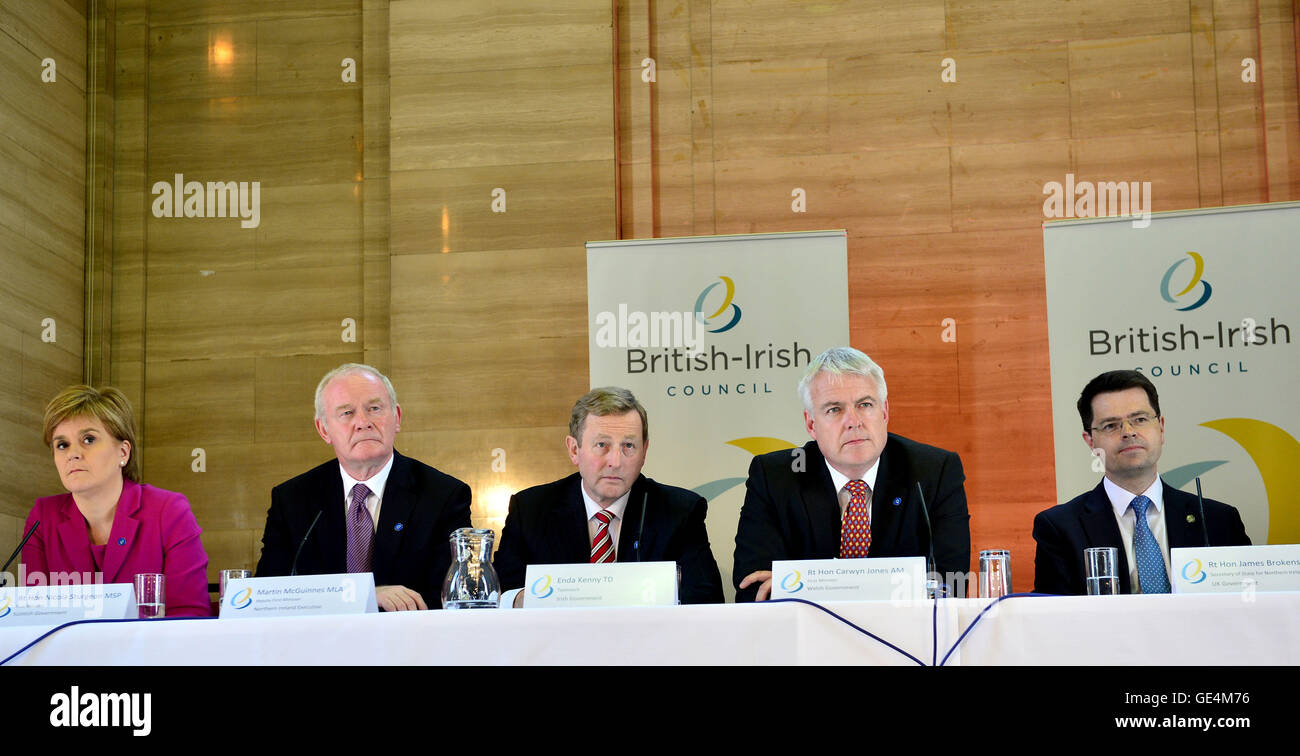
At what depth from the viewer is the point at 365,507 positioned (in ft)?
12.6

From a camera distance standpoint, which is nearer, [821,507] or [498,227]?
[821,507]

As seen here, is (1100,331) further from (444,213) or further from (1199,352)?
(444,213)

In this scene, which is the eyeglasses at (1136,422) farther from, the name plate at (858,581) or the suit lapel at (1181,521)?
the name plate at (858,581)

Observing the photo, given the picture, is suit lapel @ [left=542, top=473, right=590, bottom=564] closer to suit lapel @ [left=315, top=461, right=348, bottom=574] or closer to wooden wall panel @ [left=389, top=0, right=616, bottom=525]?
suit lapel @ [left=315, top=461, right=348, bottom=574]

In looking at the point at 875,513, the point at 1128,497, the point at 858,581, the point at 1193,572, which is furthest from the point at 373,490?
the point at 1193,572

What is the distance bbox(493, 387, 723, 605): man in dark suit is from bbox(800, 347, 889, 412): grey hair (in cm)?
46

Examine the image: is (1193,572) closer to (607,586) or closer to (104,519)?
(607,586)

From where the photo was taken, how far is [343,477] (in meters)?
3.88

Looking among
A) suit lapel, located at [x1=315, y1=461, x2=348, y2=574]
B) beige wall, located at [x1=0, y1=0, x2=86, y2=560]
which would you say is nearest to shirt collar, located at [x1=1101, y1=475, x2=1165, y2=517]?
suit lapel, located at [x1=315, y1=461, x2=348, y2=574]

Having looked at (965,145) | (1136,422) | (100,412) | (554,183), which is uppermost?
(965,145)

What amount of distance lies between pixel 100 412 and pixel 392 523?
3.04ft

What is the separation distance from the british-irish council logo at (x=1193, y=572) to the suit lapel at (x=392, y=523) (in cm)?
198

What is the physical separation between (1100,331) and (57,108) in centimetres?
502
